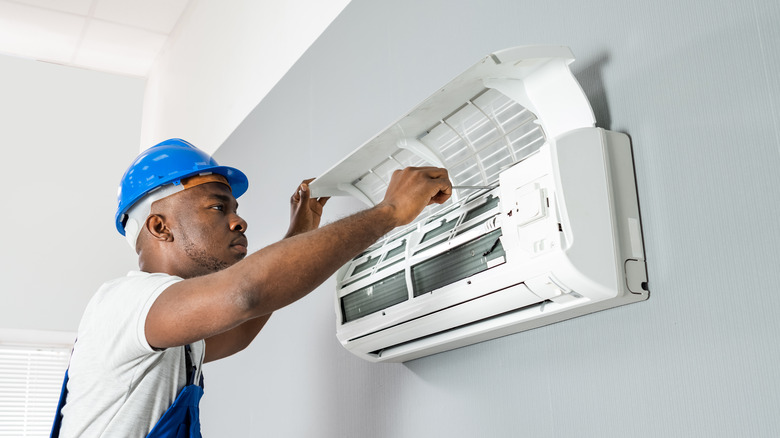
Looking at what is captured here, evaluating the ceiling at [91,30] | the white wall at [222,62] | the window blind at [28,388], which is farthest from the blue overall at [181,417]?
the window blind at [28,388]

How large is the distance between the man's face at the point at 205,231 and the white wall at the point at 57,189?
2550 mm

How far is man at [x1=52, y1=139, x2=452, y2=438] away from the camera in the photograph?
3.92 ft

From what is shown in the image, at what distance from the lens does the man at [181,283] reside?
1.19 metres

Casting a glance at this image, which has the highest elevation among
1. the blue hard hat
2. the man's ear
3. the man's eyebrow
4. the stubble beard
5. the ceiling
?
the ceiling

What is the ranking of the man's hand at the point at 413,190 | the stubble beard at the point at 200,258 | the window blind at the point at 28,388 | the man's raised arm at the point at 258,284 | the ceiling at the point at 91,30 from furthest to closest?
the window blind at the point at 28,388
the ceiling at the point at 91,30
the stubble beard at the point at 200,258
the man's hand at the point at 413,190
the man's raised arm at the point at 258,284

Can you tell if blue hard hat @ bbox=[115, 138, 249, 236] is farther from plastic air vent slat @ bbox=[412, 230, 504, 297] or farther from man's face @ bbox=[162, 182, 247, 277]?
plastic air vent slat @ bbox=[412, 230, 504, 297]

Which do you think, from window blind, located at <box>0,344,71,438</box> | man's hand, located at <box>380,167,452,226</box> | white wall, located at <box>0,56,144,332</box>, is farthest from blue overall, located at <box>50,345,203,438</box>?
window blind, located at <box>0,344,71,438</box>

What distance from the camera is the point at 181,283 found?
4.06ft

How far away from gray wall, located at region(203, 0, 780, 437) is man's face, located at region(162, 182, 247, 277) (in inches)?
17.8

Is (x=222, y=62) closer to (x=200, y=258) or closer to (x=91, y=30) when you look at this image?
(x=91, y=30)

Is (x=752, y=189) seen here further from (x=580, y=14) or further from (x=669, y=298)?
(x=580, y=14)

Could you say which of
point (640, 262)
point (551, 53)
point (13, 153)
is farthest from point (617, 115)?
point (13, 153)

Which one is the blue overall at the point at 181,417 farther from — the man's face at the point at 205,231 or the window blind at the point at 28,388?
the window blind at the point at 28,388

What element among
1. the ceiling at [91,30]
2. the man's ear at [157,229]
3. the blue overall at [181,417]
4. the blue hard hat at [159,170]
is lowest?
the blue overall at [181,417]
